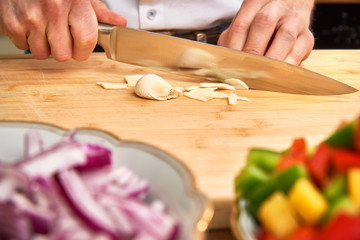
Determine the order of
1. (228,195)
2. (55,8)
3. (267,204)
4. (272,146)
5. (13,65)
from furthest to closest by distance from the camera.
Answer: (13,65) < (55,8) < (272,146) < (228,195) < (267,204)

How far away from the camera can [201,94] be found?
1.10m

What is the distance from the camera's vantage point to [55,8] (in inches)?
48.9

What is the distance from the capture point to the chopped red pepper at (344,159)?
18.1 inches

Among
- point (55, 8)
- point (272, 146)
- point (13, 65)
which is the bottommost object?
point (13, 65)

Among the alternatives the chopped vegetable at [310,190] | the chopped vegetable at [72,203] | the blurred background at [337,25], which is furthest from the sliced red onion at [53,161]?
the blurred background at [337,25]

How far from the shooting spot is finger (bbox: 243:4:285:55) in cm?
133

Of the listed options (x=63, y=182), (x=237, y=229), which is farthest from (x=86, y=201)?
(x=237, y=229)

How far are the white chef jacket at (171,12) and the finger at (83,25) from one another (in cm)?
33

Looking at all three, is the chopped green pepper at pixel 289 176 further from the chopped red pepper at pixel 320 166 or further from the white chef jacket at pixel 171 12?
the white chef jacket at pixel 171 12

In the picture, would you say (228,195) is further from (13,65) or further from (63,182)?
(13,65)

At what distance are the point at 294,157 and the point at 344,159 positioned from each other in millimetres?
64

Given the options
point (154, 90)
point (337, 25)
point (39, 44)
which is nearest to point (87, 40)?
point (39, 44)

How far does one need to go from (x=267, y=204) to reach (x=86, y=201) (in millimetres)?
212

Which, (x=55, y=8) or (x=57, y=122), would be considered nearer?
(x=57, y=122)
